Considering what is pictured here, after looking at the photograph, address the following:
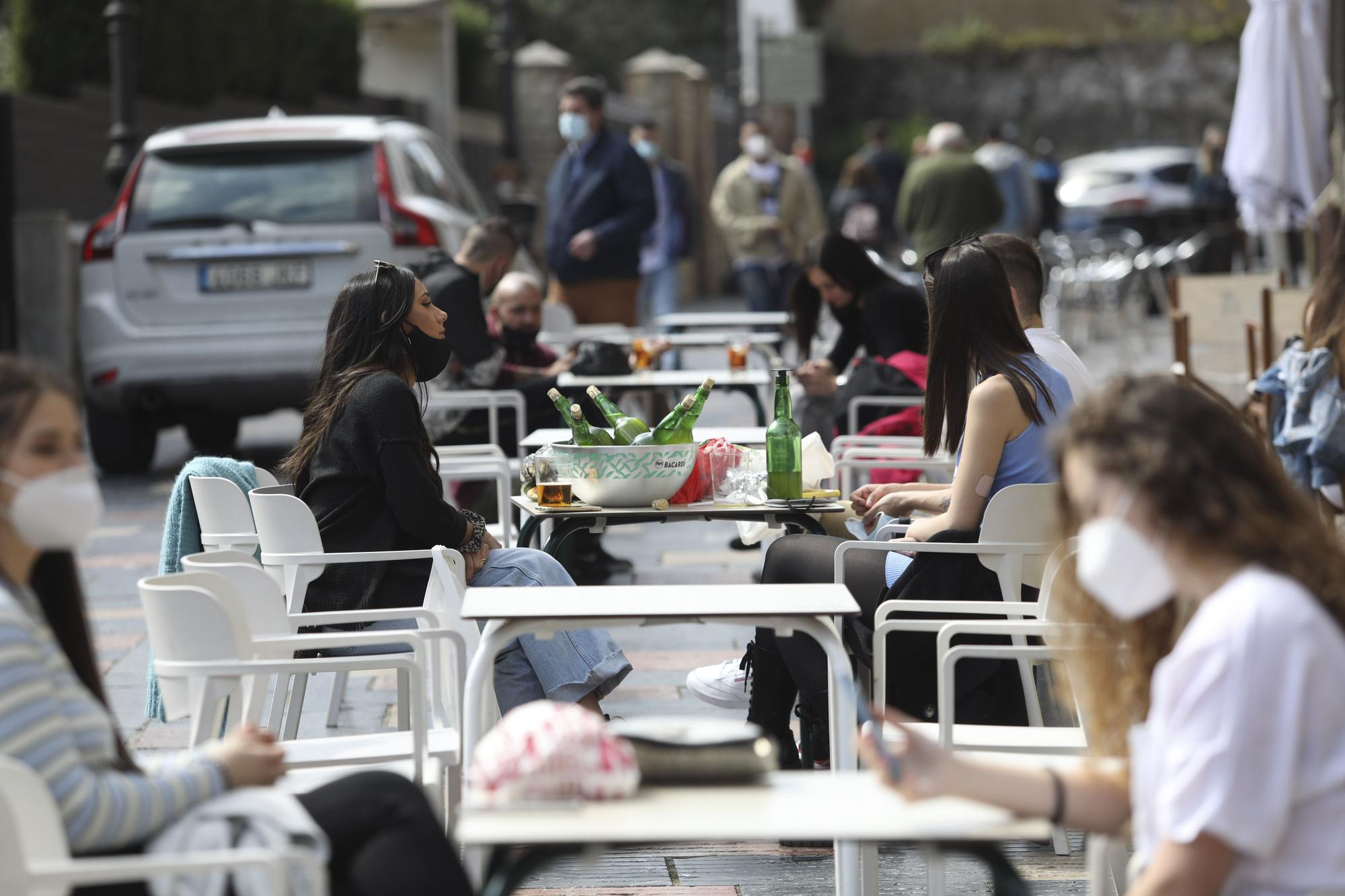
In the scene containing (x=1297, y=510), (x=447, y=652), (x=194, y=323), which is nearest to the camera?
(x=1297, y=510)

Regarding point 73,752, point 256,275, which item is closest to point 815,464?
point 73,752

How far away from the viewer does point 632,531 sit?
351 inches

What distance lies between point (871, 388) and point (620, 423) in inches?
92.3

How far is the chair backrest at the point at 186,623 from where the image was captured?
3176 millimetres

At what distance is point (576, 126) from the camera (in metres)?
10.6

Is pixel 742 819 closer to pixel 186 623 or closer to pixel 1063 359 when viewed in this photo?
pixel 186 623

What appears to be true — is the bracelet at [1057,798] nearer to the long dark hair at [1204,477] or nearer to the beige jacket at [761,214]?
the long dark hair at [1204,477]

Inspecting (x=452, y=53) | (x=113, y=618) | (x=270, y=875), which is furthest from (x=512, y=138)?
(x=270, y=875)

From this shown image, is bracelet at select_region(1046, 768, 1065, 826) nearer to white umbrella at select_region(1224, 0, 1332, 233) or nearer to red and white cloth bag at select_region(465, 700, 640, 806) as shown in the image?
red and white cloth bag at select_region(465, 700, 640, 806)

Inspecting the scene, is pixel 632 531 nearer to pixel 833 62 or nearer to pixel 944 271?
pixel 944 271

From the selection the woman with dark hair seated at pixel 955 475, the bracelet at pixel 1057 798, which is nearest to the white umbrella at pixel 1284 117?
the woman with dark hair seated at pixel 955 475

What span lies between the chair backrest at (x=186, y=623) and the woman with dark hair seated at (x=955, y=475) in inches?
58.9

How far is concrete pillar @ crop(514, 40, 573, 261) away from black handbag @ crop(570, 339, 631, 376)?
14068mm

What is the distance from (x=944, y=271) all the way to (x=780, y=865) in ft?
4.77
